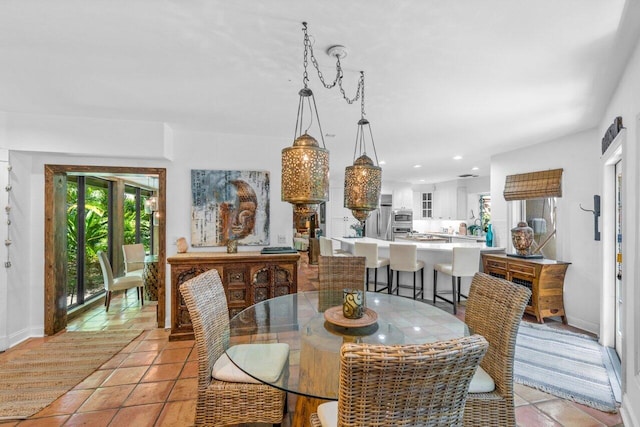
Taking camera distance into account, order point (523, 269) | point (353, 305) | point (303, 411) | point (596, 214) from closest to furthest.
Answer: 1. point (353, 305)
2. point (303, 411)
3. point (596, 214)
4. point (523, 269)

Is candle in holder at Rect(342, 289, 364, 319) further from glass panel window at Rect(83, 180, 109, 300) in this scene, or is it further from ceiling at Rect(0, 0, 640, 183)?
glass panel window at Rect(83, 180, 109, 300)

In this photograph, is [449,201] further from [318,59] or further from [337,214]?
[318,59]

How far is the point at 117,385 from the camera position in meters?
2.48

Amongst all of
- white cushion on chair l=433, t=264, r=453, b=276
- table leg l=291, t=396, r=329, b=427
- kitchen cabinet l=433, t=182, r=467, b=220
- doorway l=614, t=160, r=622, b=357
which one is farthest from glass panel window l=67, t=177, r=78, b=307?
kitchen cabinet l=433, t=182, r=467, b=220

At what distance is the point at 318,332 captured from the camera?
1.91m

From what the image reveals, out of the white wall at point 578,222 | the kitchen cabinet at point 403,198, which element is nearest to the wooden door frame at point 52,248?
the white wall at point 578,222

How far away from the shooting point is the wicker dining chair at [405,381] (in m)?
0.88

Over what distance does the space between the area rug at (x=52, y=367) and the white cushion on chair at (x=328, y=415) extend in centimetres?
218

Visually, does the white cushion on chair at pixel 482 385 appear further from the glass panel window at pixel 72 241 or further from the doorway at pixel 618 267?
the glass panel window at pixel 72 241

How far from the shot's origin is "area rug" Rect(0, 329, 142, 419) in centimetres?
226

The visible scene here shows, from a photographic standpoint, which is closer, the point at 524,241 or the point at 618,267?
the point at 618,267

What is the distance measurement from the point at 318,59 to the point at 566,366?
3.38 meters

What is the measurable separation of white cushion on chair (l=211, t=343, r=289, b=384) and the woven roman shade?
13.5ft

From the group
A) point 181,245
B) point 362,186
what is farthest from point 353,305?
point 181,245
